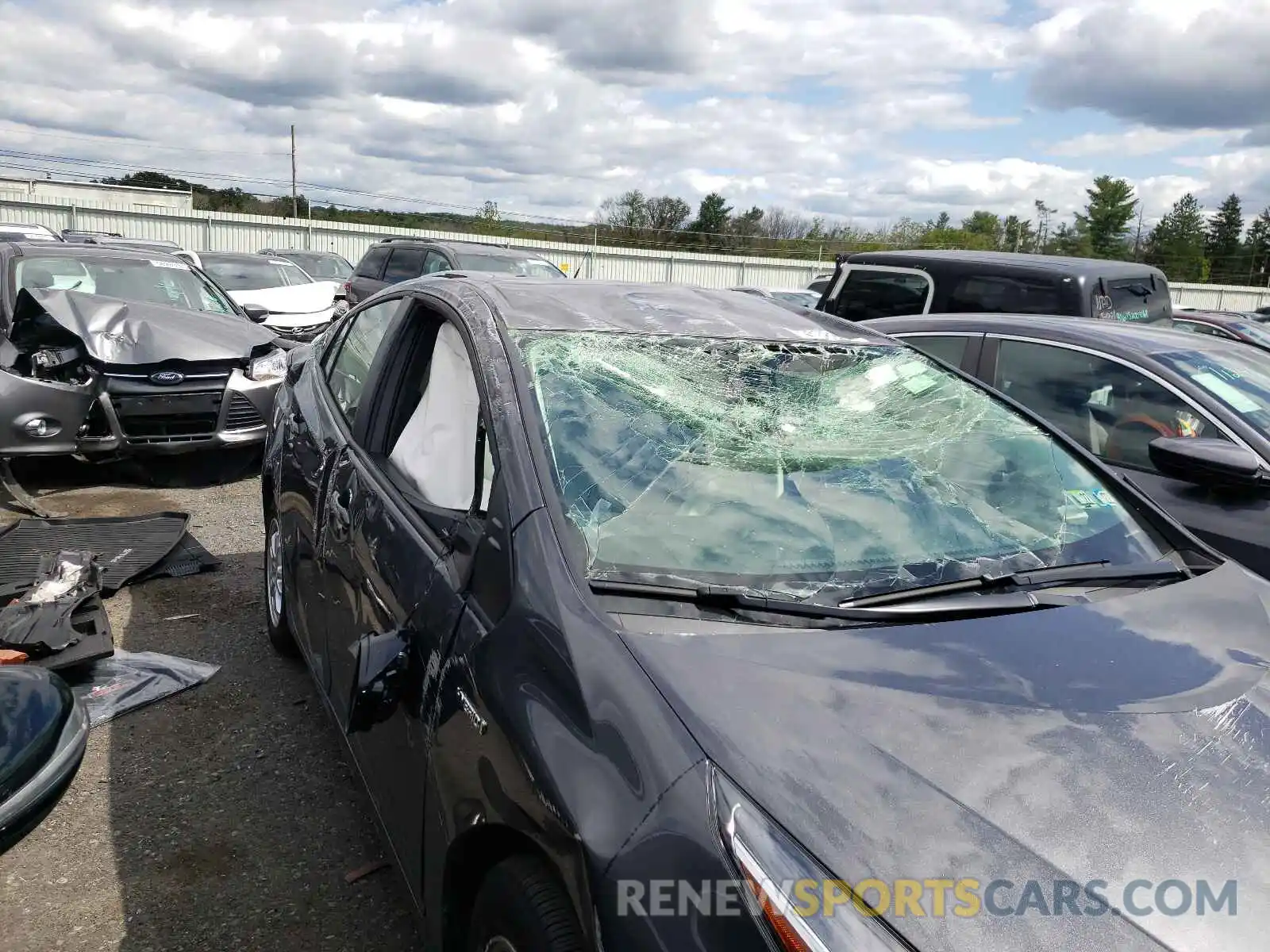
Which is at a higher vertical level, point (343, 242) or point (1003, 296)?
point (1003, 296)

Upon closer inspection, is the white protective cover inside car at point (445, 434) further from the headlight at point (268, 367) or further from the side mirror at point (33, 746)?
the headlight at point (268, 367)

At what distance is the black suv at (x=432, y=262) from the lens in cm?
1170

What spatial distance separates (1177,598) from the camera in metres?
2.15

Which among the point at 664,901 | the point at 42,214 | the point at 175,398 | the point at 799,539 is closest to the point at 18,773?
the point at 664,901

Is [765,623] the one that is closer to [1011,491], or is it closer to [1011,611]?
[1011,611]

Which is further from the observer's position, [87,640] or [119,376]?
[119,376]

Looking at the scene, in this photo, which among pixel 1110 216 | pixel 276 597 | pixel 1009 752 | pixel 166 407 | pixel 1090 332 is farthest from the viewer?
pixel 1110 216

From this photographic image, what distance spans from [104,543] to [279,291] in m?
7.07

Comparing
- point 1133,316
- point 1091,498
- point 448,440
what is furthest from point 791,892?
point 1133,316

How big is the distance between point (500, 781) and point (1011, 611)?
109 cm

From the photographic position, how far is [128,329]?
20.9ft

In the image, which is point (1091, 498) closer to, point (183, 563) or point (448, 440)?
point (448, 440)

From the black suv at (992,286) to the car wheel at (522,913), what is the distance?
224 inches

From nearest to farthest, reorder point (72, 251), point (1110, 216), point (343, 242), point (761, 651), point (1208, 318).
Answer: point (761, 651), point (72, 251), point (1208, 318), point (343, 242), point (1110, 216)
